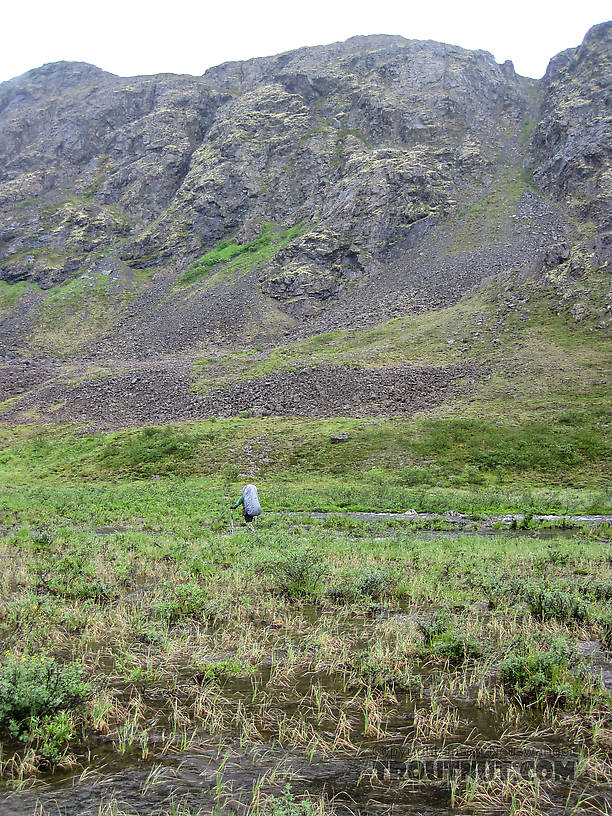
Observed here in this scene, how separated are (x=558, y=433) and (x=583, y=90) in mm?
84444

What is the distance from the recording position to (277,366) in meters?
53.2

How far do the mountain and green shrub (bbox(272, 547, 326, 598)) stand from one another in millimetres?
30657

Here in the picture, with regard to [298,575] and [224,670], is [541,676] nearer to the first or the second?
[224,670]

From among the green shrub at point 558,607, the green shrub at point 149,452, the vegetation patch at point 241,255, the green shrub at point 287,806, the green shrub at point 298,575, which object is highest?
the vegetation patch at point 241,255

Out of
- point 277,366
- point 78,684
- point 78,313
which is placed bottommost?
point 277,366

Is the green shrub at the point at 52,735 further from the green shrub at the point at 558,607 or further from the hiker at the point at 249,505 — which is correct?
the hiker at the point at 249,505

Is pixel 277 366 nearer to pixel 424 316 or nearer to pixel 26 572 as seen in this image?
pixel 424 316

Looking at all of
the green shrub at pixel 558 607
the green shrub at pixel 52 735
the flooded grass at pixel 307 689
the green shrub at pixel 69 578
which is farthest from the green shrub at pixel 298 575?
the green shrub at pixel 52 735

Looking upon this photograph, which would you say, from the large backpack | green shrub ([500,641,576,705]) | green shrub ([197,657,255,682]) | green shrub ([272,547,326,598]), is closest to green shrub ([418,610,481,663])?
green shrub ([500,641,576,705])

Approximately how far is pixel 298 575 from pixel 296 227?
9121cm

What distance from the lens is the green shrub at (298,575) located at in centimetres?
1044

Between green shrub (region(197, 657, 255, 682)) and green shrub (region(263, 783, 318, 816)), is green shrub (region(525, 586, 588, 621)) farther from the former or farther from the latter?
green shrub (region(263, 783, 318, 816))

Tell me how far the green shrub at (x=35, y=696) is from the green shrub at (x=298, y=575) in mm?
5044

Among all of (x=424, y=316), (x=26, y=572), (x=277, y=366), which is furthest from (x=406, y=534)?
(x=424, y=316)
